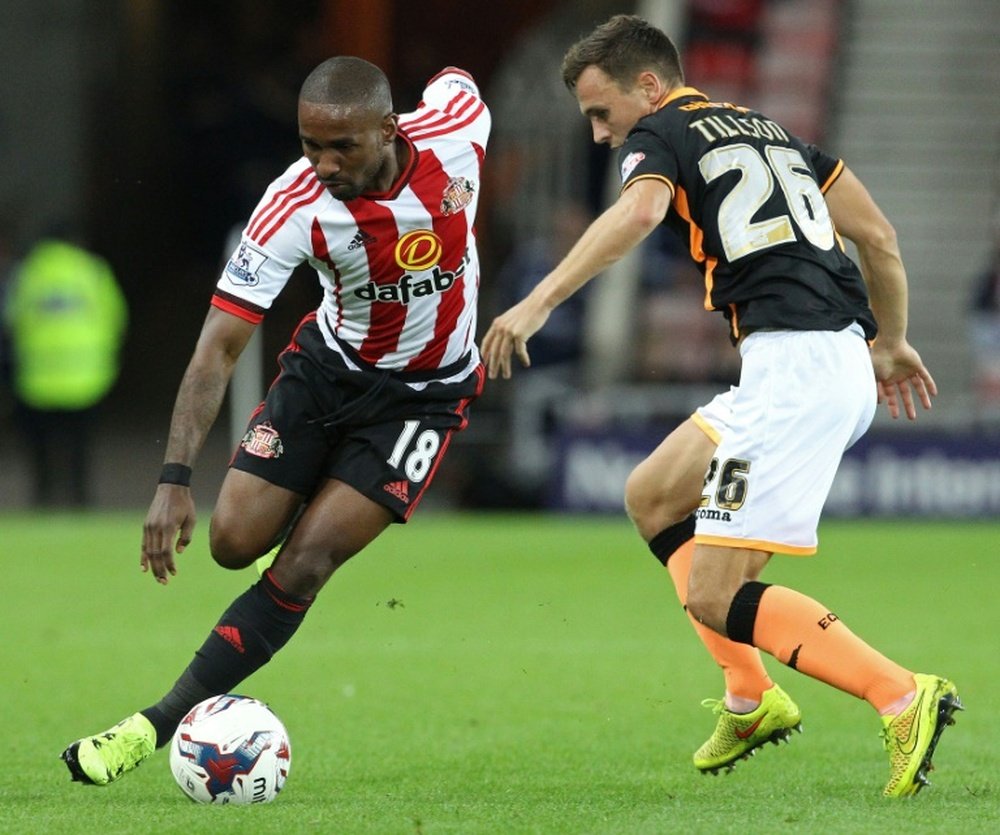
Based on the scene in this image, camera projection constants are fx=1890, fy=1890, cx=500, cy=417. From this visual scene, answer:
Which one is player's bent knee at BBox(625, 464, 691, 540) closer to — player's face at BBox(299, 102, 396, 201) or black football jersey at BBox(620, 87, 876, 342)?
black football jersey at BBox(620, 87, 876, 342)

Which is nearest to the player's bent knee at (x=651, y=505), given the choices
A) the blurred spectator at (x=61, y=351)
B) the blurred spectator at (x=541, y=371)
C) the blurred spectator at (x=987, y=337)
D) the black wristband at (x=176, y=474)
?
the black wristband at (x=176, y=474)

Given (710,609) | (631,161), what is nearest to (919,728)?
(710,609)

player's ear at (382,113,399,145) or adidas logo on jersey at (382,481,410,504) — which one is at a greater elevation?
player's ear at (382,113,399,145)

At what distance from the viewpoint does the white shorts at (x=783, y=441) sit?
5.28 m

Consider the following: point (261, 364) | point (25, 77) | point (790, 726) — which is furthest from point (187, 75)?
point (790, 726)

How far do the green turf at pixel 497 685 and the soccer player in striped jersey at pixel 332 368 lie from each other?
1.74ft

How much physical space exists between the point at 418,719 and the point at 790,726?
1.67 metres

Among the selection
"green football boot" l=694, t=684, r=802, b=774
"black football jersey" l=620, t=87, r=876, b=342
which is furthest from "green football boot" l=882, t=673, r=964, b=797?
"black football jersey" l=620, t=87, r=876, b=342

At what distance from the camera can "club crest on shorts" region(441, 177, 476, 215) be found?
5973 millimetres

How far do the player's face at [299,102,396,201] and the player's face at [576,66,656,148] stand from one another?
60 cm

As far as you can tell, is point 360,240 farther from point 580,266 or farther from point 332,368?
point 580,266

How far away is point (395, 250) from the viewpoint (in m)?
5.89

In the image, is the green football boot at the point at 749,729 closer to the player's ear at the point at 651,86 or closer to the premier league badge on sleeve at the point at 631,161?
the premier league badge on sleeve at the point at 631,161

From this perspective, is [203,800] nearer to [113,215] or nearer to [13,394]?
[13,394]
